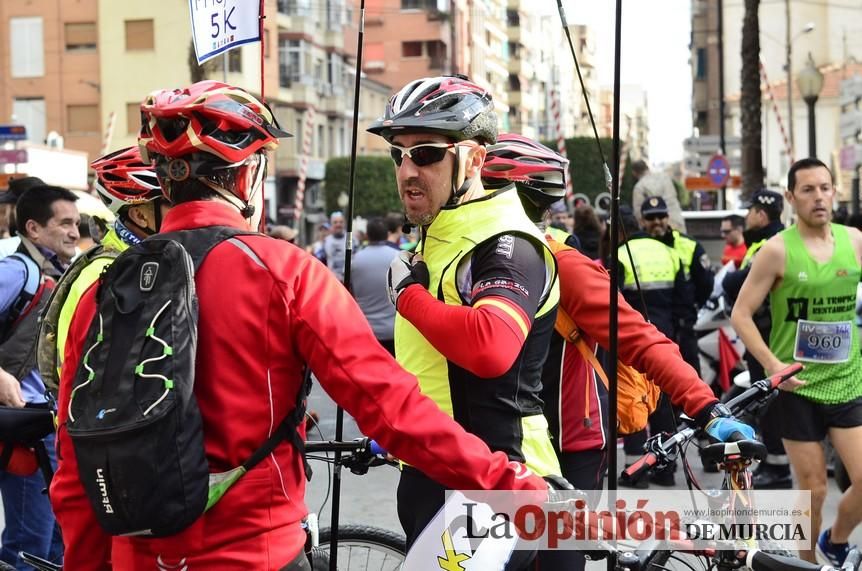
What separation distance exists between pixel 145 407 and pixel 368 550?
2465 mm

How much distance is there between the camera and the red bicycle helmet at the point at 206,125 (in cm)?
254

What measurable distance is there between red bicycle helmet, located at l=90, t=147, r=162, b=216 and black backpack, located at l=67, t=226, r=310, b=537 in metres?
1.93

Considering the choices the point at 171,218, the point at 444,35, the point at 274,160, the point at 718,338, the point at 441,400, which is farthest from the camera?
the point at 444,35

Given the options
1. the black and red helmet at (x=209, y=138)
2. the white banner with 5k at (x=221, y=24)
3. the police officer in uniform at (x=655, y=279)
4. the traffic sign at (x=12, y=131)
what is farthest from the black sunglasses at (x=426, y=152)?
the traffic sign at (x=12, y=131)

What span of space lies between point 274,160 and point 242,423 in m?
58.9

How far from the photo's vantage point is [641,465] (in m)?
3.35

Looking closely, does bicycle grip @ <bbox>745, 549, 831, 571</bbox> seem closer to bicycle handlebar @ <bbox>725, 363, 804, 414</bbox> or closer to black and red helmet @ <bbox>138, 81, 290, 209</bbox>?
bicycle handlebar @ <bbox>725, 363, 804, 414</bbox>

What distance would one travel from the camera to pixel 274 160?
60.5 m

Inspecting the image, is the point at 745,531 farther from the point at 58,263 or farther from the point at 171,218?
the point at 58,263

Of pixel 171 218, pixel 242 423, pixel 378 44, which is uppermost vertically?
pixel 378 44

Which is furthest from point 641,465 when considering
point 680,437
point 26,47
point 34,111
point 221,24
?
point 26,47

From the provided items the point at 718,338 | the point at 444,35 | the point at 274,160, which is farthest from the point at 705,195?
the point at 444,35

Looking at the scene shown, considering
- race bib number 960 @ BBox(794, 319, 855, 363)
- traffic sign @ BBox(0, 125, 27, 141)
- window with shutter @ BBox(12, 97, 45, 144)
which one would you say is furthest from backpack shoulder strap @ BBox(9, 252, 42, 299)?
window with shutter @ BBox(12, 97, 45, 144)

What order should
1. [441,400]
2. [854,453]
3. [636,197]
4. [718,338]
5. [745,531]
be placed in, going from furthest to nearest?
[636,197]
[718,338]
[854,453]
[745,531]
[441,400]
